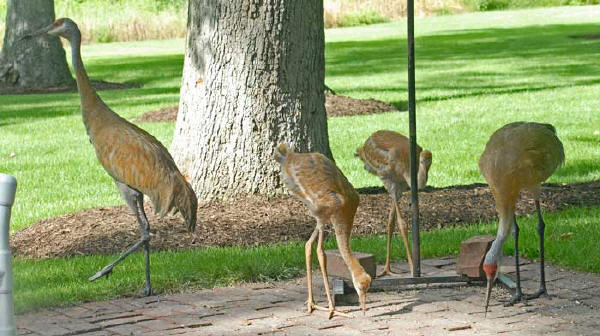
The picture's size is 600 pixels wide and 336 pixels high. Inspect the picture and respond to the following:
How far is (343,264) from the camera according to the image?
761cm

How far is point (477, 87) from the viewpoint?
22047 millimetres

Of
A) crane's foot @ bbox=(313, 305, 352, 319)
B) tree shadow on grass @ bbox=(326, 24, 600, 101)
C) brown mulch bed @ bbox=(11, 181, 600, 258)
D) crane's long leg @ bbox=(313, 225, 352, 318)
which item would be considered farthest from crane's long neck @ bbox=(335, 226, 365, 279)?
tree shadow on grass @ bbox=(326, 24, 600, 101)

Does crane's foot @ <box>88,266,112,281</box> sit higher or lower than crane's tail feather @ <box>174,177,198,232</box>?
lower

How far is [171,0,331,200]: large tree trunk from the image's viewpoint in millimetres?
10375

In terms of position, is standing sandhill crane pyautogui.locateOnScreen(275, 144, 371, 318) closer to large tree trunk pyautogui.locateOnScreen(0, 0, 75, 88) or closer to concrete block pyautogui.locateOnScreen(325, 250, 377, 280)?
concrete block pyautogui.locateOnScreen(325, 250, 377, 280)

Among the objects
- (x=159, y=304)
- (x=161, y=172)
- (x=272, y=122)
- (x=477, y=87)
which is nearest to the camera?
(x=159, y=304)

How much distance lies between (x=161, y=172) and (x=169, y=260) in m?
0.84

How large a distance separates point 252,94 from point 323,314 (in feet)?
12.4

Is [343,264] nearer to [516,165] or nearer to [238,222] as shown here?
[516,165]

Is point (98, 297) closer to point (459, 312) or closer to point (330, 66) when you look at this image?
point (459, 312)

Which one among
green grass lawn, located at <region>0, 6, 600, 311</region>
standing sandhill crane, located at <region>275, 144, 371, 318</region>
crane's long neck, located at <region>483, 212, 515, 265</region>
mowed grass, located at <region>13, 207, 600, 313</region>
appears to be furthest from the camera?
green grass lawn, located at <region>0, 6, 600, 311</region>

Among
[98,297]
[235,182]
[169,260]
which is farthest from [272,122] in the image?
[98,297]

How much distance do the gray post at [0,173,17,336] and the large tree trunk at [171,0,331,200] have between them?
19.1 feet

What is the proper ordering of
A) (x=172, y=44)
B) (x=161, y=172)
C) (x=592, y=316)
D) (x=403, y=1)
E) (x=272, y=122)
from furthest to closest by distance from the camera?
(x=403, y=1)
(x=172, y=44)
(x=272, y=122)
(x=161, y=172)
(x=592, y=316)
